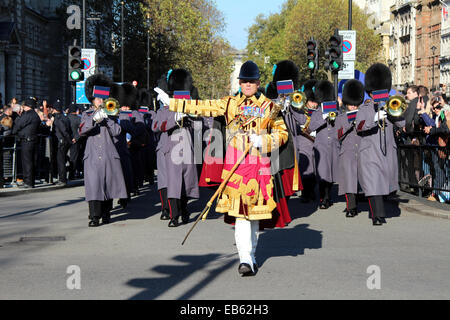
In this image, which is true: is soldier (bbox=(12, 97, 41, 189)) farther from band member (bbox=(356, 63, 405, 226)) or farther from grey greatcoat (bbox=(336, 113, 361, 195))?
band member (bbox=(356, 63, 405, 226))

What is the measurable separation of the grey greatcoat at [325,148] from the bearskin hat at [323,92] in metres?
0.78

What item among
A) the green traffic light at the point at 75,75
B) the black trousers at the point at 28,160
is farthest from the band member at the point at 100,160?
the green traffic light at the point at 75,75

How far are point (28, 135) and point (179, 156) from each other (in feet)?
21.4

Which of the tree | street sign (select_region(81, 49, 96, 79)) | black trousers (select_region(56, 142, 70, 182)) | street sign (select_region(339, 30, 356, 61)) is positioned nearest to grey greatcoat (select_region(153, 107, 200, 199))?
black trousers (select_region(56, 142, 70, 182))

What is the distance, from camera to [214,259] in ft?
26.6

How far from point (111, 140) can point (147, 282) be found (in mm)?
4554

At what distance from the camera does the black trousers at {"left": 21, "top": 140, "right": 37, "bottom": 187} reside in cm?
1692

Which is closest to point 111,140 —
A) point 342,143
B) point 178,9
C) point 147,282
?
point 342,143

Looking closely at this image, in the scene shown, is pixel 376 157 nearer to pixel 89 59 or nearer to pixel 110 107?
pixel 110 107

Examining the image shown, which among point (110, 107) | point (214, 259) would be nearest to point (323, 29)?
point (110, 107)

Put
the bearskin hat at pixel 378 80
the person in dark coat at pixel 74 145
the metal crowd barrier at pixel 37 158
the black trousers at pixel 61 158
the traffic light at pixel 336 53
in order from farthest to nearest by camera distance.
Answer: the traffic light at pixel 336 53
the person in dark coat at pixel 74 145
the black trousers at pixel 61 158
the metal crowd barrier at pixel 37 158
the bearskin hat at pixel 378 80

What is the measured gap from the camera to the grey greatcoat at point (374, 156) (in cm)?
1127

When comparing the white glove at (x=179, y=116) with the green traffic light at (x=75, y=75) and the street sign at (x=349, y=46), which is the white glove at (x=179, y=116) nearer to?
the green traffic light at (x=75, y=75)

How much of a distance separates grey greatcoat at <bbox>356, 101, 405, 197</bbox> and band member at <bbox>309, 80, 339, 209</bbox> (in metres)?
2.24
